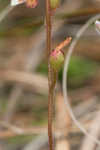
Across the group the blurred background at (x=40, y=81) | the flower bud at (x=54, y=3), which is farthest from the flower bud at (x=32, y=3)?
the blurred background at (x=40, y=81)

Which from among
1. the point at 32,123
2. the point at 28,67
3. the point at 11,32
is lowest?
the point at 32,123

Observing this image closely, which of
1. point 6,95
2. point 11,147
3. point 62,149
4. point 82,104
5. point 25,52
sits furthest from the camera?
point 25,52

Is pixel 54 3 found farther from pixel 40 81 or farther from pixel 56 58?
pixel 40 81

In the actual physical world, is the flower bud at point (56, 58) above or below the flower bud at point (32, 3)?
below

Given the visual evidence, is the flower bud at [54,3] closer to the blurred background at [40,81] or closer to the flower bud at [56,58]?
the flower bud at [56,58]

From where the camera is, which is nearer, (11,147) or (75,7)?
(11,147)

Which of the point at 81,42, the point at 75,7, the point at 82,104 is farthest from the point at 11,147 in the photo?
the point at 75,7

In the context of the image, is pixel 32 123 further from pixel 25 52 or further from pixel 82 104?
pixel 25 52

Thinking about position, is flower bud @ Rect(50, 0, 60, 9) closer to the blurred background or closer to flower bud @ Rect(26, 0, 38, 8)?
flower bud @ Rect(26, 0, 38, 8)
